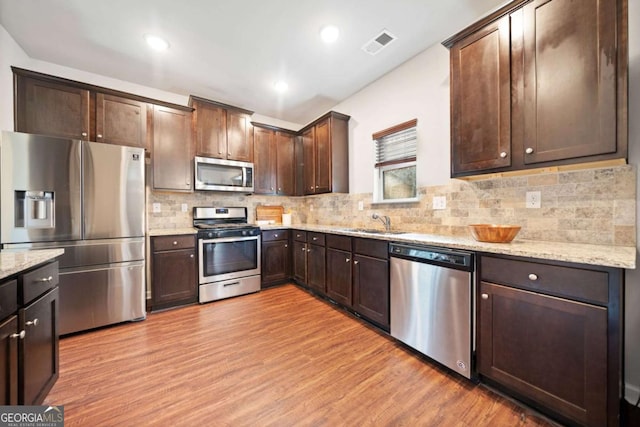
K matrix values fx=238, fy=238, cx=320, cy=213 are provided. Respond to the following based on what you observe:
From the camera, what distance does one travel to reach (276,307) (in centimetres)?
282

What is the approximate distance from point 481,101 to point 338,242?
1.79 m

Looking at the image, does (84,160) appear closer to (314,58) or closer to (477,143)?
(314,58)

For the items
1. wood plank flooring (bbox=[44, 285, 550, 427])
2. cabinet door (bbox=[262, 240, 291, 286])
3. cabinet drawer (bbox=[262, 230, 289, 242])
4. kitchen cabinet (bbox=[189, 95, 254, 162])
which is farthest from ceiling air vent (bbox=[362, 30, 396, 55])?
wood plank flooring (bbox=[44, 285, 550, 427])

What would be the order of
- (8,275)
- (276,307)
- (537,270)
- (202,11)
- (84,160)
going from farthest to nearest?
(276,307) → (84,160) → (202,11) → (537,270) → (8,275)

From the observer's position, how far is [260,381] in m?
1.61

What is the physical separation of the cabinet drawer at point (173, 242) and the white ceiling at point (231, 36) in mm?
1920

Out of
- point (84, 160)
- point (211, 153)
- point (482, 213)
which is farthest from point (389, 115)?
point (84, 160)

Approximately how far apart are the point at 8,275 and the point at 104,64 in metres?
2.69

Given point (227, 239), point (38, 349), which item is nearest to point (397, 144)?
point (227, 239)

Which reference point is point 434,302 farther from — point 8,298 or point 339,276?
point 8,298

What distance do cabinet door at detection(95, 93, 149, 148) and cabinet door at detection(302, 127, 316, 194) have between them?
2119mm

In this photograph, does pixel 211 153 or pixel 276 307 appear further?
pixel 211 153

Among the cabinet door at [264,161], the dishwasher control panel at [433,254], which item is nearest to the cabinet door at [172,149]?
the cabinet door at [264,161]

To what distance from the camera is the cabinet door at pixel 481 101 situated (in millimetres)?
1622
